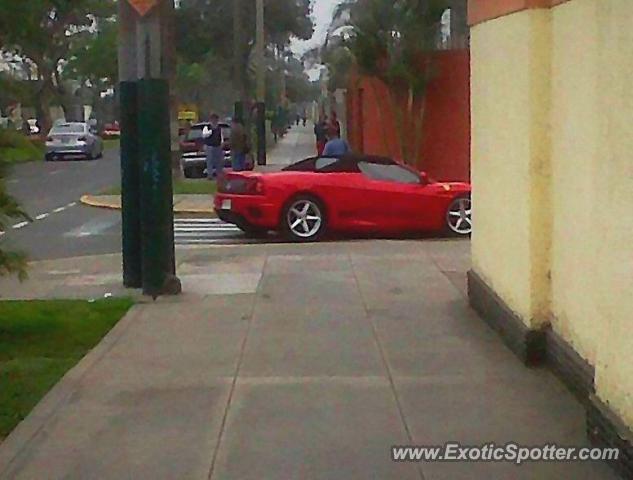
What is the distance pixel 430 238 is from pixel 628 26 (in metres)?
13.0

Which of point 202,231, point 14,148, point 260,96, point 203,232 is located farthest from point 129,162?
point 260,96

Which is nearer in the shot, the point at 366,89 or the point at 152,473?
the point at 152,473

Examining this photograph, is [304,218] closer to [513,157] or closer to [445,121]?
[513,157]

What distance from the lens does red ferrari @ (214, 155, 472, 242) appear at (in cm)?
1878

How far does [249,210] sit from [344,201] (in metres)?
1.41

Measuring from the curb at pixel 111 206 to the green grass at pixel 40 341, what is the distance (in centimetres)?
1159

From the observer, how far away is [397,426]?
7293 millimetres

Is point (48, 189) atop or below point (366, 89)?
below

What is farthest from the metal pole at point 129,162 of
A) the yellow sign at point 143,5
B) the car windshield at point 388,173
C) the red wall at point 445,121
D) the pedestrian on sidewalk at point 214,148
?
the pedestrian on sidewalk at point 214,148

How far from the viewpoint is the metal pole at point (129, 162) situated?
1342 centimetres

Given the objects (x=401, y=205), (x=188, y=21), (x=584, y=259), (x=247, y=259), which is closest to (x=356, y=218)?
(x=401, y=205)

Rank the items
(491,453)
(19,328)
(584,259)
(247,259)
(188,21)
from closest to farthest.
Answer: (491,453), (584,259), (19,328), (247,259), (188,21)

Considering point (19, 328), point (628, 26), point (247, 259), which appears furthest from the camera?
point (247, 259)

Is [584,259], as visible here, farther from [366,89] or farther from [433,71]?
[366,89]
